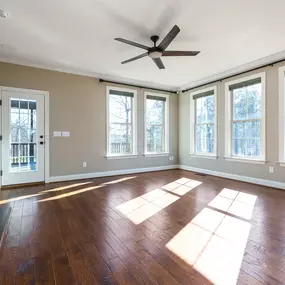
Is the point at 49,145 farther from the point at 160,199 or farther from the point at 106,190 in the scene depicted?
the point at 160,199

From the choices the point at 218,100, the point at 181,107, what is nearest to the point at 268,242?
the point at 218,100

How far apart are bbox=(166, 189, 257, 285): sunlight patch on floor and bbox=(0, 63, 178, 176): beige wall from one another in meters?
3.24

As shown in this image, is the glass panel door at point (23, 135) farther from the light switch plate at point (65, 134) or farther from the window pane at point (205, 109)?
the window pane at point (205, 109)

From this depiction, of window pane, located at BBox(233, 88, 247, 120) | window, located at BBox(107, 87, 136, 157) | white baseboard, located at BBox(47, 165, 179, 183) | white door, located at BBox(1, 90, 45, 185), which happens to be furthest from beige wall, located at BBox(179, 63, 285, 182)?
white door, located at BBox(1, 90, 45, 185)

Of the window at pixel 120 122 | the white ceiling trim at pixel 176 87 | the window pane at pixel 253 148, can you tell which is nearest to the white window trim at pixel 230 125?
the window pane at pixel 253 148

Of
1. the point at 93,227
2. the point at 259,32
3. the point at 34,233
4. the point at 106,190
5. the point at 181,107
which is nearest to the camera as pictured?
the point at 34,233

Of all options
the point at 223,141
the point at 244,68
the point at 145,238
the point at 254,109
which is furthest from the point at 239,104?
the point at 145,238

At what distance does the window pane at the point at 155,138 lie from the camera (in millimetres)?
6031

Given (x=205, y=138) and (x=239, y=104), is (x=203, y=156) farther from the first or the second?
(x=239, y=104)

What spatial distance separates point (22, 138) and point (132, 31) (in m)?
3.22

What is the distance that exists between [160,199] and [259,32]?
3.15 meters

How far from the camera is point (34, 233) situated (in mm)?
2098

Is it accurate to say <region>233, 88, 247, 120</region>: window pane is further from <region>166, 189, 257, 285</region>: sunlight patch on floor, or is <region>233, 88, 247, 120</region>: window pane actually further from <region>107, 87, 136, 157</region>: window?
<region>107, 87, 136, 157</region>: window

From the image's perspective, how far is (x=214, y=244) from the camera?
1861 mm
